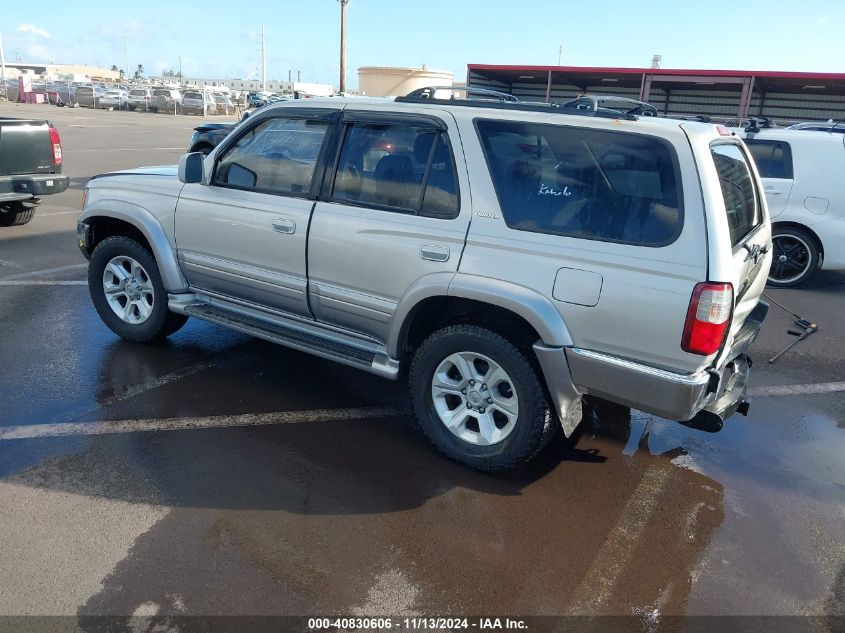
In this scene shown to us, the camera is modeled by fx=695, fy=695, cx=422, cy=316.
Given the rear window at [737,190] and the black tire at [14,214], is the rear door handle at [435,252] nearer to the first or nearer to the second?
the rear window at [737,190]

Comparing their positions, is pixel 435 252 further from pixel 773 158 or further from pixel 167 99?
pixel 167 99

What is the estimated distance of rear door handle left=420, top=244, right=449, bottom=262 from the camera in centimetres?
372

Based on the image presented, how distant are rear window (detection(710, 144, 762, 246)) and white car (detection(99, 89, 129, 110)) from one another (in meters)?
47.0

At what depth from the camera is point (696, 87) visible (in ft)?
64.5

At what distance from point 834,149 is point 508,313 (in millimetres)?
6237

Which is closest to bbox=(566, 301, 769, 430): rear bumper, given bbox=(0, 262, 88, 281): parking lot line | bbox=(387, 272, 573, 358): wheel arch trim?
bbox=(387, 272, 573, 358): wheel arch trim

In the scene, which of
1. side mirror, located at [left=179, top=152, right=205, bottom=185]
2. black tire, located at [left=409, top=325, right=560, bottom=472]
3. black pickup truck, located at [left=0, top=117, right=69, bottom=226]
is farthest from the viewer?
black pickup truck, located at [left=0, top=117, right=69, bottom=226]

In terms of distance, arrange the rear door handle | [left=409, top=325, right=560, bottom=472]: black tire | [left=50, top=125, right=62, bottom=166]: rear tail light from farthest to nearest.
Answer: [left=50, top=125, right=62, bottom=166]: rear tail light → the rear door handle → [left=409, top=325, right=560, bottom=472]: black tire

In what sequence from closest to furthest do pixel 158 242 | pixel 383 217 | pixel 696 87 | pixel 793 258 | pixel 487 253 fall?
pixel 487 253, pixel 383 217, pixel 158 242, pixel 793 258, pixel 696 87

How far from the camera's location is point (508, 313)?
12.2ft

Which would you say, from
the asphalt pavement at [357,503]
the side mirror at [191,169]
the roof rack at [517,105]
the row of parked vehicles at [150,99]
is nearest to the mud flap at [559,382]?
the asphalt pavement at [357,503]

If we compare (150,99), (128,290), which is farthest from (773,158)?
(150,99)

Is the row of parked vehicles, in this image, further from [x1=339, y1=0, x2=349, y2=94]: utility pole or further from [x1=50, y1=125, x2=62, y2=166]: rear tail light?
[x1=50, y1=125, x2=62, y2=166]: rear tail light

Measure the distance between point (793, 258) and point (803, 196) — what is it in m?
0.76
